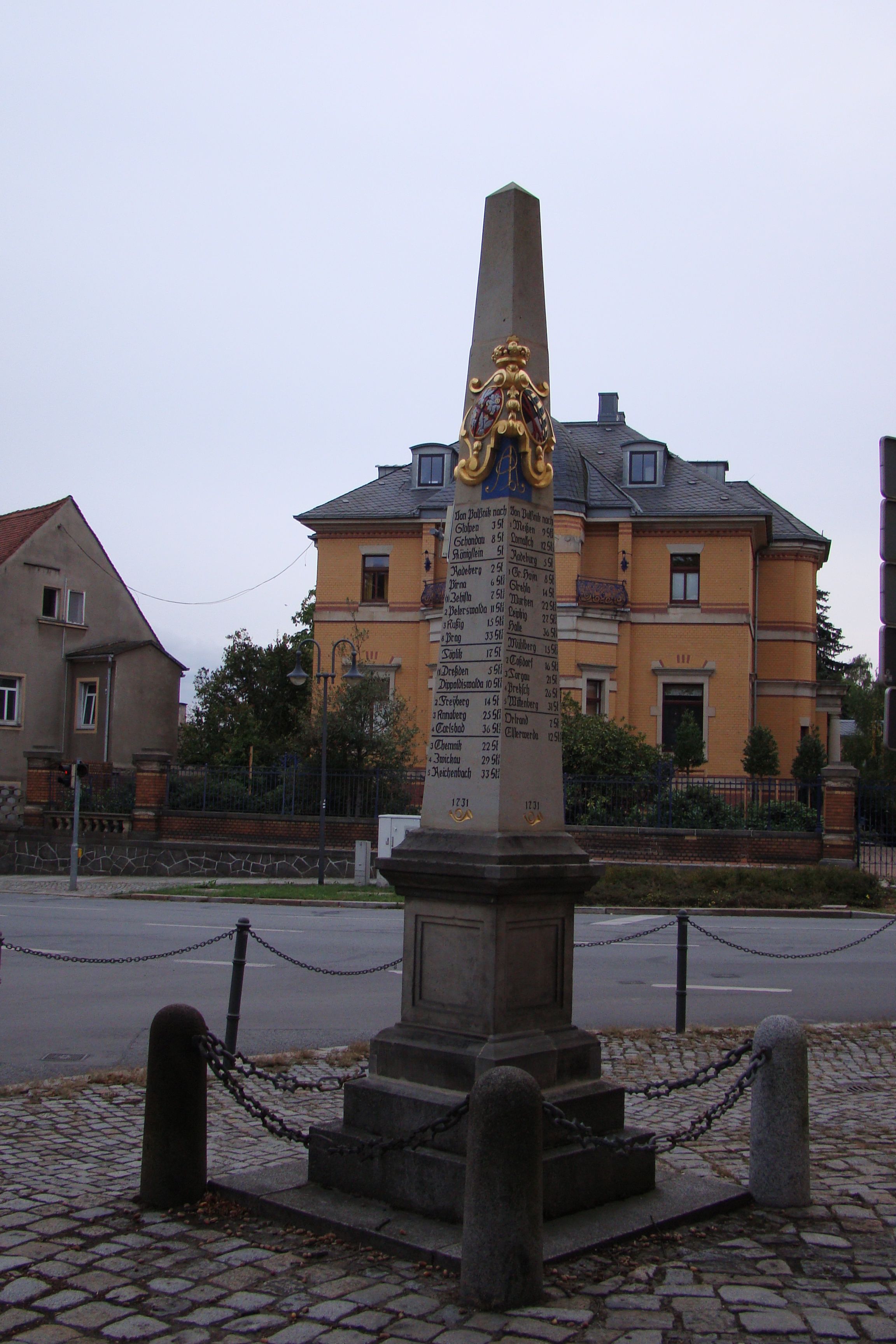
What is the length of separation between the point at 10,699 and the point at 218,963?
93.1 feet

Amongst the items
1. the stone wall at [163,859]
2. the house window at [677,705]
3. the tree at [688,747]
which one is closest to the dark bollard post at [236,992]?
the stone wall at [163,859]

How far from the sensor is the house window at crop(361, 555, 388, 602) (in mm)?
42469

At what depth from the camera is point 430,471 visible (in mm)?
43375

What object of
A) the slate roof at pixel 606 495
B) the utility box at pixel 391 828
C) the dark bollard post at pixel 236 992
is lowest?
the dark bollard post at pixel 236 992

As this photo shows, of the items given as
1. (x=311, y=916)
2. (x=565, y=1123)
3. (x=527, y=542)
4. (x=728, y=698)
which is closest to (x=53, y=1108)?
(x=565, y=1123)

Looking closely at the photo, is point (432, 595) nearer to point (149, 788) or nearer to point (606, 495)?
point (606, 495)

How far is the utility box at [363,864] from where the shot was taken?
85.2 feet

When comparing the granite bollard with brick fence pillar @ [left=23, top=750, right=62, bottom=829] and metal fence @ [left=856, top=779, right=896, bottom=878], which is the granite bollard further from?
brick fence pillar @ [left=23, top=750, right=62, bottom=829]

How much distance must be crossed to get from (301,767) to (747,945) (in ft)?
51.6

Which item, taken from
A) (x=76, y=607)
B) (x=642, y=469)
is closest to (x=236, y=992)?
(x=642, y=469)

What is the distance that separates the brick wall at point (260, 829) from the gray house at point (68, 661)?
9.86 metres

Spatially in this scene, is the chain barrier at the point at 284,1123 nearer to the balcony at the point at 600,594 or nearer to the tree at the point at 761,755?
the tree at the point at 761,755

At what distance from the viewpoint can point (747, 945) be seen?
16.3 metres

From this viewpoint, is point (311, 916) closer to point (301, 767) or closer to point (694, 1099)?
point (301, 767)
